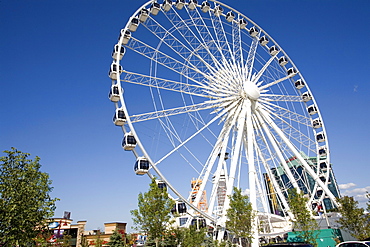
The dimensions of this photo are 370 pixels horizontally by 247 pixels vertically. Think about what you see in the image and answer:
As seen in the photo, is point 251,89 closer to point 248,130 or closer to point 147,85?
point 248,130

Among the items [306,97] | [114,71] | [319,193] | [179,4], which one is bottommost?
[319,193]

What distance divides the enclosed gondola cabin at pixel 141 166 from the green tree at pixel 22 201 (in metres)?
8.19

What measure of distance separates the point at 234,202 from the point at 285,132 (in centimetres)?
1135

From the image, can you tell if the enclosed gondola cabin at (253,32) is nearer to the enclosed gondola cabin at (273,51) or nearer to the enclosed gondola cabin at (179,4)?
the enclosed gondola cabin at (273,51)

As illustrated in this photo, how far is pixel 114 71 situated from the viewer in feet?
70.6

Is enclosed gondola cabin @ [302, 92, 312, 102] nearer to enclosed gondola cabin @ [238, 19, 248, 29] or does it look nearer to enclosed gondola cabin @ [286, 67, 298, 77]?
enclosed gondola cabin @ [286, 67, 298, 77]

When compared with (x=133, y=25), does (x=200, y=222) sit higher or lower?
lower

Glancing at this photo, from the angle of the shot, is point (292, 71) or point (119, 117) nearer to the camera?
point (119, 117)

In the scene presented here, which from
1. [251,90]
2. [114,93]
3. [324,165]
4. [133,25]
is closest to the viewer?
[114,93]

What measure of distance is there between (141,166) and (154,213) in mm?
3510

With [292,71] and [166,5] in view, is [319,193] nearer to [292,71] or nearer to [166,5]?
[292,71]

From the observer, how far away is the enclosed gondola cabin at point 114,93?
2088 cm

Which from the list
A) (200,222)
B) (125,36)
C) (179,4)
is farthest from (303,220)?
(179,4)

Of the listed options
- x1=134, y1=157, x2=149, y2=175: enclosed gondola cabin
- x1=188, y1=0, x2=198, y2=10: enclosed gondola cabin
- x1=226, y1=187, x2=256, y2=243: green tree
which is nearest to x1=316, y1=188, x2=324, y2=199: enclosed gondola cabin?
x1=226, y1=187, x2=256, y2=243: green tree
